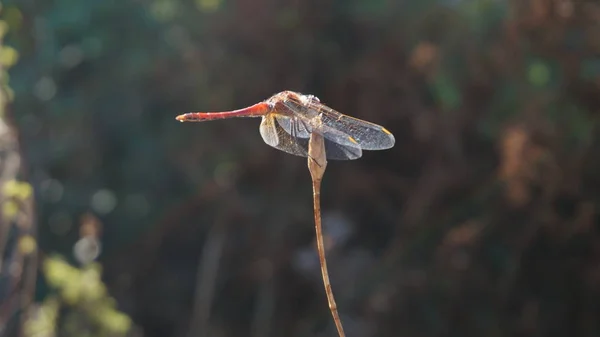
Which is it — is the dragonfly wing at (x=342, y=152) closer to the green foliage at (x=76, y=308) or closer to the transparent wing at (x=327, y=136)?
the transparent wing at (x=327, y=136)

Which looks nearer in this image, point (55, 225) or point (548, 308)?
point (548, 308)

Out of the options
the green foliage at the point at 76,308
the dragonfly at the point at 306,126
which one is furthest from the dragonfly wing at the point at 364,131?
the green foliage at the point at 76,308

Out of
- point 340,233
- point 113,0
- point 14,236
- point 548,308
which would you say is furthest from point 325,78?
point 14,236

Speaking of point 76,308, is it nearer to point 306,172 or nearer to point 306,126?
point 306,172

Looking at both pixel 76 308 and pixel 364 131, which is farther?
pixel 76 308

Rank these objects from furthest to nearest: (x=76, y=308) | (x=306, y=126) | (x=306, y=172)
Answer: (x=306, y=172) → (x=76, y=308) → (x=306, y=126)

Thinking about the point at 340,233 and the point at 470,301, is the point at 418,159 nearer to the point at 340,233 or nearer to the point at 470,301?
the point at 340,233

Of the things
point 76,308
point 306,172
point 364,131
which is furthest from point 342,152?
point 306,172

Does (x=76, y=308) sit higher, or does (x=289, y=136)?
(x=289, y=136)
